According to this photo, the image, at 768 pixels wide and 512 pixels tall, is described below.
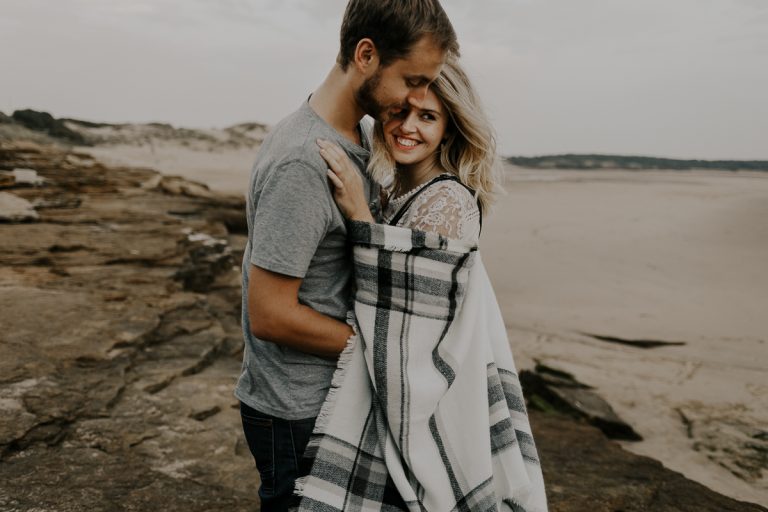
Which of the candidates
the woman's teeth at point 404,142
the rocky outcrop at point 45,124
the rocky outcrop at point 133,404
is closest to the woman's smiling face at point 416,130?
the woman's teeth at point 404,142

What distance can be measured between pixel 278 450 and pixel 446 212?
82 centimetres

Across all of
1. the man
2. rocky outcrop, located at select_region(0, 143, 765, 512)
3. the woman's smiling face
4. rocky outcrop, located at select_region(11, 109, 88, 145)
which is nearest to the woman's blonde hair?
the woman's smiling face

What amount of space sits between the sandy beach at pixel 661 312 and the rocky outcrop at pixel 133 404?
0.89 metres

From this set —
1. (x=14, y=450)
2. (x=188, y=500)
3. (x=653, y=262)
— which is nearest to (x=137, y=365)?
(x=14, y=450)

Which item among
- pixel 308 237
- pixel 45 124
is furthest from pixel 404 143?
pixel 45 124

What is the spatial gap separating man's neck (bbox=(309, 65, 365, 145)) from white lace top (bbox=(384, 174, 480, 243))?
0.28 meters

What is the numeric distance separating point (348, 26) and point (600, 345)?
680 centimetres

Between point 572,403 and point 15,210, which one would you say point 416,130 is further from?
point 15,210

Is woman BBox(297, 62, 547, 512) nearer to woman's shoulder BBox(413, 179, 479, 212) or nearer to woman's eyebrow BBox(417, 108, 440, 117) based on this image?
woman's shoulder BBox(413, 179, 479, 212)

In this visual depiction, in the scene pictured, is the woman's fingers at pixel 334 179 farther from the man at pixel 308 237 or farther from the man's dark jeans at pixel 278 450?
the man's dark jeans at pixel 278 450

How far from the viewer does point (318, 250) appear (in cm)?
168

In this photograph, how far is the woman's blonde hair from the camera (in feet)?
6.79

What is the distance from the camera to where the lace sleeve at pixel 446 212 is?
1754 millimetres

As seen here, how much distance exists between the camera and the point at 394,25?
1.67 m
